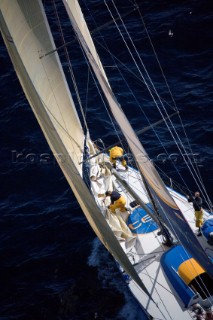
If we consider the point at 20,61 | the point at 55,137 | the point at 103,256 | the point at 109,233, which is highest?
the point at 20,61

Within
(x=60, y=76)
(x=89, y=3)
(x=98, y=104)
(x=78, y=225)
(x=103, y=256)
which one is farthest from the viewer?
(x=89, y=3)

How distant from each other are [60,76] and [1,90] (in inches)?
419

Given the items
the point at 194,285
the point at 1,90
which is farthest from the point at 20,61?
the point at 1,90

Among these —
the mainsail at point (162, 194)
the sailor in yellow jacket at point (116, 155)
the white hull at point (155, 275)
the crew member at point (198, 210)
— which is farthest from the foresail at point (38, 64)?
the crew member at point (198, 210)

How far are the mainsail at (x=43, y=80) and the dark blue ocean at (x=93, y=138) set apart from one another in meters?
2.85

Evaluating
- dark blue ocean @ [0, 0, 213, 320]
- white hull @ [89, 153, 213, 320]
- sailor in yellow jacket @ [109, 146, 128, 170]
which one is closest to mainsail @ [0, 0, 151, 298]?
white hull @ [89, 153, 213, 320]

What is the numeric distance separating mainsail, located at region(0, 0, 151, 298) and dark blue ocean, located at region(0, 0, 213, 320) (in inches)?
112

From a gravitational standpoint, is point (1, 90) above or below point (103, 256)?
above

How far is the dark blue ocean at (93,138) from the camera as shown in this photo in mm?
17094

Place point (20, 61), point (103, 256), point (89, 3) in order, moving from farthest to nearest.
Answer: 1. point (89, 3)
2. point (103, 256)
3. point (20, 61)

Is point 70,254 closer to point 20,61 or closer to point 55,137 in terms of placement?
point 55,137

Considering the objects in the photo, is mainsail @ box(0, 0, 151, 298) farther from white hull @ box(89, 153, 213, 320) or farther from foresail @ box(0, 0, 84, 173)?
white hull @ box(89, 153, 213, 320)

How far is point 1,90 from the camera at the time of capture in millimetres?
26516

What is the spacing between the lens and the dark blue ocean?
Result: 56.1ft
